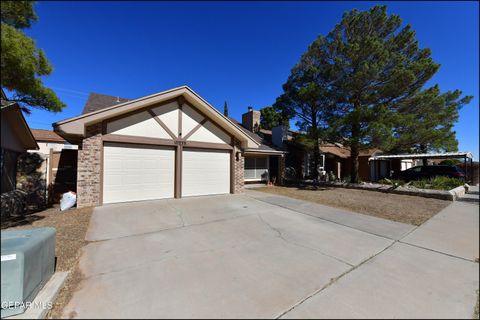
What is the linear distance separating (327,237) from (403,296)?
219 cm

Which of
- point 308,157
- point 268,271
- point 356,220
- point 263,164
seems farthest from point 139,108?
point 308,157

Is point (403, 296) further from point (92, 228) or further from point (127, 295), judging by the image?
point (92, 228)

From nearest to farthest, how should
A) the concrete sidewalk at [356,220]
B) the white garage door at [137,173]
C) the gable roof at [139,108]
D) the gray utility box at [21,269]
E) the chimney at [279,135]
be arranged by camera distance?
the gray utility box at [21,269]
the concrete sidewalk at [356,220]
the gable roof at [139,108]
the white garage door at [137,173]
the chimney at [279,135]

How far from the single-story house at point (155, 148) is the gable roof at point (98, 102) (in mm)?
49

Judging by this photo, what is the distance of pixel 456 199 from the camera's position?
9.84m

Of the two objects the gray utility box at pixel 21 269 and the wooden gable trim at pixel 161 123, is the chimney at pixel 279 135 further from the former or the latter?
the gray utility box at pixel 21 269

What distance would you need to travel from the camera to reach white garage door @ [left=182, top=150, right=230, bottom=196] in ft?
32.2

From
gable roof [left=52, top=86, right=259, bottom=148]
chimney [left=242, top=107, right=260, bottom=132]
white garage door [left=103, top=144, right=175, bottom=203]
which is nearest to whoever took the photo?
gable roof [left=52, top=86, right=259, bottom=148]

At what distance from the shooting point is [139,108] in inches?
341

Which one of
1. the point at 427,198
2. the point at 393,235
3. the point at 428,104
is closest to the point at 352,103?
the point at 428,104

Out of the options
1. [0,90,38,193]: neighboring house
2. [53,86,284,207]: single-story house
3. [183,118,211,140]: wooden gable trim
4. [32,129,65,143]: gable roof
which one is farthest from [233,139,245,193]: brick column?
[32,129,65,143]: gable roof

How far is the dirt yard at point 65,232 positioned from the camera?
2.80 meters

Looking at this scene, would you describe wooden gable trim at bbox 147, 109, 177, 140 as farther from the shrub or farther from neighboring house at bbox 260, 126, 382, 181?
neighboring house at bbox 260, 126, 382, 181

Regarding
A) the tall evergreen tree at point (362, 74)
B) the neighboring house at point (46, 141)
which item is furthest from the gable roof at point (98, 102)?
the neighboring house at point (46, 141)
